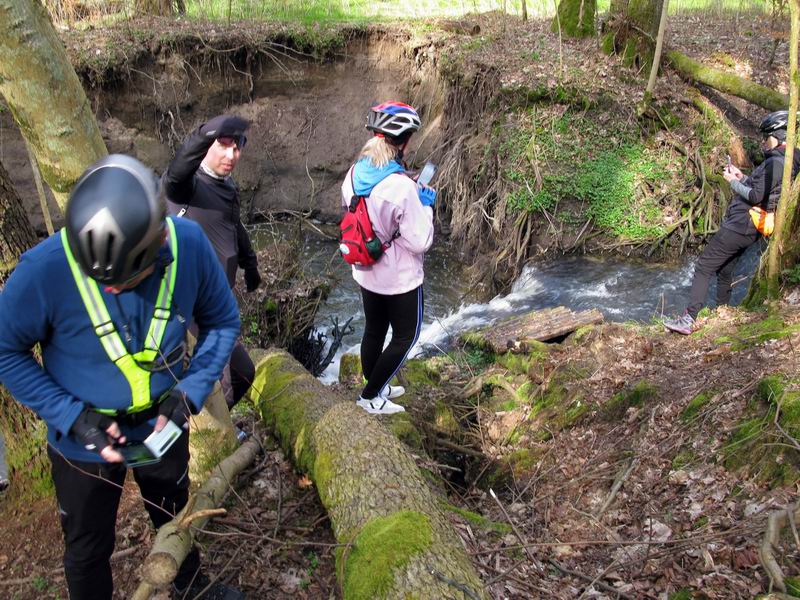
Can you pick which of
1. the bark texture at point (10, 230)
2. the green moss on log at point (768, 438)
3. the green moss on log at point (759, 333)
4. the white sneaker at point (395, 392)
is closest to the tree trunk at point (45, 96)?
the bark texture at point (10, 230)

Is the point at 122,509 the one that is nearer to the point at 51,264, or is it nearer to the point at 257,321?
the point at 51,264

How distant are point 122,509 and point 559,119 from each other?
8507mm

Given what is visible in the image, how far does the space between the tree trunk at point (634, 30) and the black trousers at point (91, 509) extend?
1040cm

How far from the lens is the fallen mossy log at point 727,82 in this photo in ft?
27.8

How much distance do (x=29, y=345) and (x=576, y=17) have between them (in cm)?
1172

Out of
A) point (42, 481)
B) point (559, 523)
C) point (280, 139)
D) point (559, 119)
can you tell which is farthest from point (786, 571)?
point (280, 139)

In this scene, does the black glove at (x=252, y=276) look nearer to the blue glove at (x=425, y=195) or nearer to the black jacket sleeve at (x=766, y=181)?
the blue glove at (x=425, y=195)

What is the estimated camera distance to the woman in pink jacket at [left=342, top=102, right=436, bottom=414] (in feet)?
11.4

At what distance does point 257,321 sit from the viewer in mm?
6219

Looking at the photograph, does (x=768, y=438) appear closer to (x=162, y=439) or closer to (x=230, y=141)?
(x=162, y=439)

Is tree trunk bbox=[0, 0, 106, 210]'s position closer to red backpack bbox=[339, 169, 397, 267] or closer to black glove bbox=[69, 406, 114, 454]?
black glove bbox=[69, 406, 114, 454]

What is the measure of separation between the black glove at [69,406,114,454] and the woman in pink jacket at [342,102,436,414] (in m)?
2.00

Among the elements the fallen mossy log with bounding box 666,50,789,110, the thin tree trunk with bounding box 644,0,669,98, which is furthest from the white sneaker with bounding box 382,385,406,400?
the fallen mossy log with bounding box 666,50,789,110

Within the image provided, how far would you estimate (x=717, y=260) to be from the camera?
221 inches
